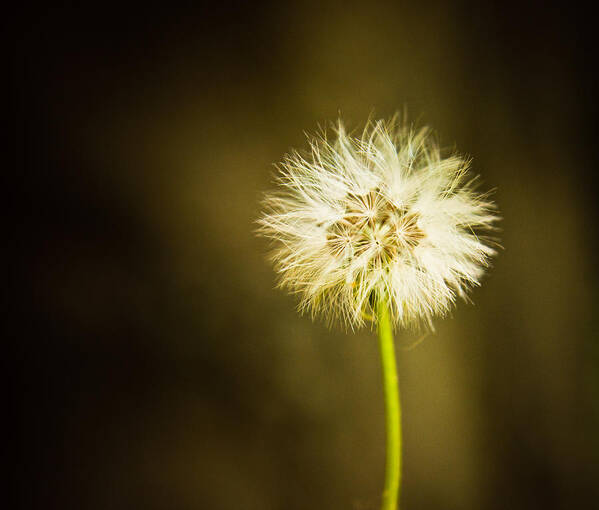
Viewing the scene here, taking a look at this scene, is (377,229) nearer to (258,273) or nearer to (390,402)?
(390,402)

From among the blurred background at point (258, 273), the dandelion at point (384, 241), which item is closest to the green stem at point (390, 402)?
the dandelion at point (384, 241)

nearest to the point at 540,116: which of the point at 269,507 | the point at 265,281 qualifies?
the point at 265,281

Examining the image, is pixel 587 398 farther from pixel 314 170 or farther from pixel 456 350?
pixel 314 170

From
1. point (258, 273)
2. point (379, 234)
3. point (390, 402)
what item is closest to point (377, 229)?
point (379, 234)

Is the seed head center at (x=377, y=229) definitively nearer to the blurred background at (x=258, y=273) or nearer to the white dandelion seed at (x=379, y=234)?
the white dandelion seed at (x=379, y=234)

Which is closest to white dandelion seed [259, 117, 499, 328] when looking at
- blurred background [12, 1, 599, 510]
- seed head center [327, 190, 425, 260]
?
seed head center [327, 190, 425, 260]

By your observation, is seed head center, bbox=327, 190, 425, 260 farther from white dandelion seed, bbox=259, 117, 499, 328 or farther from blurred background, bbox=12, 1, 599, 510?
blurred background, bbox=12, 1, 599, 510
